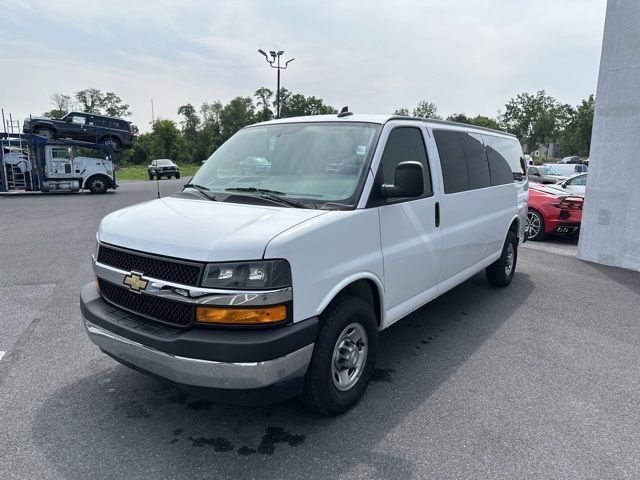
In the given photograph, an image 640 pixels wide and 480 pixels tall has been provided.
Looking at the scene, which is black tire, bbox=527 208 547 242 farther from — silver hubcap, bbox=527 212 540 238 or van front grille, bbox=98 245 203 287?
van front grille, bbox=98 245 203 287

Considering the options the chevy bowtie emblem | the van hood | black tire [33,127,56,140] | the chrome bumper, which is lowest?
the chrome bumper

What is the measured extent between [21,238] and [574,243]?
11.9 m

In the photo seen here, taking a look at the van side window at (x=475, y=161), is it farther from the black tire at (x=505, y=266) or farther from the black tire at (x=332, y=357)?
the black tire at (x=332, y=357)

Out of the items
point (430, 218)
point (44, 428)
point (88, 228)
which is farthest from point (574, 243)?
point (88, 228)

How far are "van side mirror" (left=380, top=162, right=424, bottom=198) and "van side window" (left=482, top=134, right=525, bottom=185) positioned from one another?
264cm

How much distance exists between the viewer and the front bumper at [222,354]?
248 centimetres

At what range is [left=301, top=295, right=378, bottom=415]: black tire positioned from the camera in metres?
2.87

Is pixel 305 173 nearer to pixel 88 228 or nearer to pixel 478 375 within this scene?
pixel 478 375

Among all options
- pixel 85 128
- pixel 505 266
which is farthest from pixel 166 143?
pixel 505 266

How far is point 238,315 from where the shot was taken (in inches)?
100

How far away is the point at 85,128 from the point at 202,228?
23791 millimetres

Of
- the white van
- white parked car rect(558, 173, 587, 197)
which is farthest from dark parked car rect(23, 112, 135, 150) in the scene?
the white van

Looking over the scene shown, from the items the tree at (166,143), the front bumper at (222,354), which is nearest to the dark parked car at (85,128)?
the front bumper at (222,354)

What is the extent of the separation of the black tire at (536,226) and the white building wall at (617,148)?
1.70 meters
